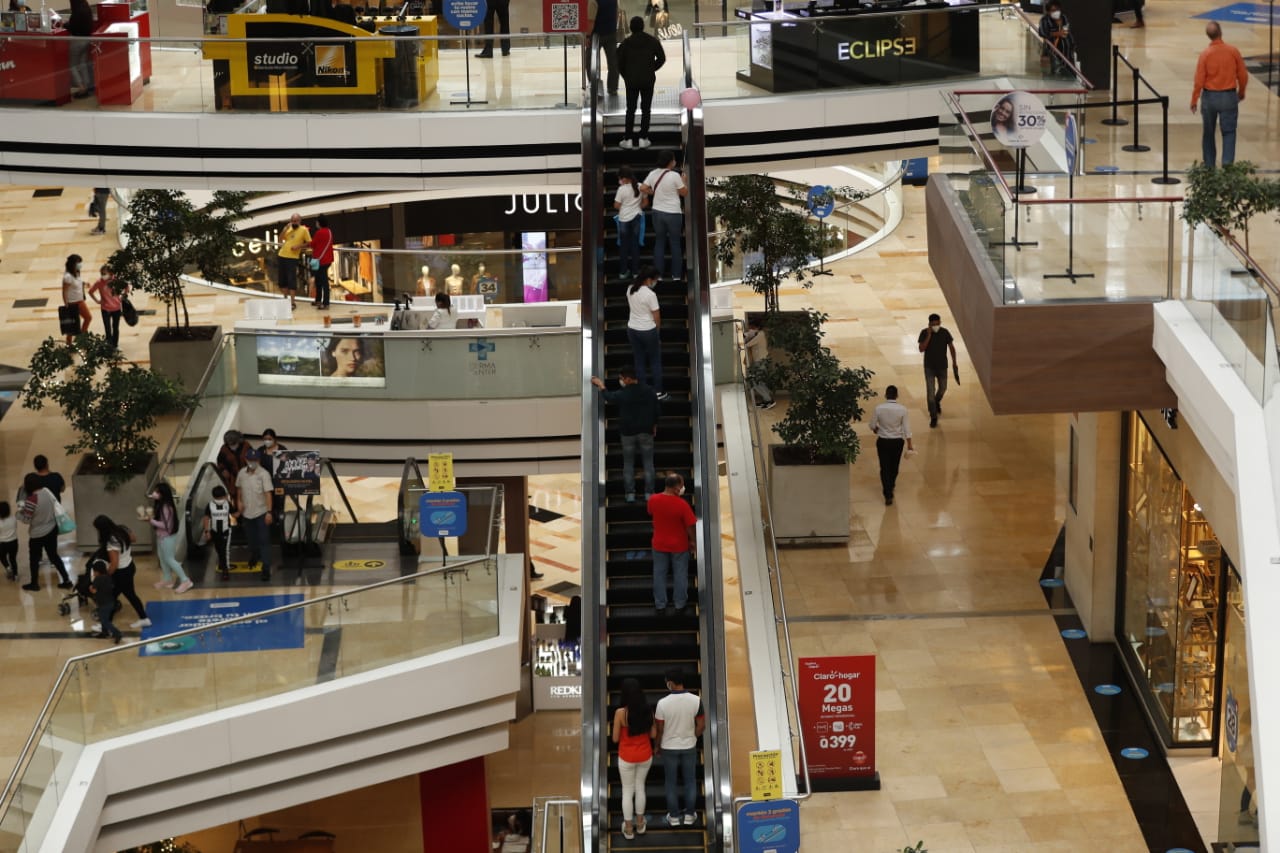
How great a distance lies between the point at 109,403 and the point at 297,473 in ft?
6.99

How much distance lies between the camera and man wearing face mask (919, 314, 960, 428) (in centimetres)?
2319

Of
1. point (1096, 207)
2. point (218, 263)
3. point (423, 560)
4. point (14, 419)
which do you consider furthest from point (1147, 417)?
point (14, 419)

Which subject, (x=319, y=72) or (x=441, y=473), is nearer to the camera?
(x=441, y=473)

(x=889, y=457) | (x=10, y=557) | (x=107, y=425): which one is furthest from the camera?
(x=889, y=457)

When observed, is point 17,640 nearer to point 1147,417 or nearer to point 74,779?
point 74,779

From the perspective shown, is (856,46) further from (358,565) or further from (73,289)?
(73,289)

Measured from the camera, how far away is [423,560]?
63.1ft

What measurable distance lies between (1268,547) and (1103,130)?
27.5 ft

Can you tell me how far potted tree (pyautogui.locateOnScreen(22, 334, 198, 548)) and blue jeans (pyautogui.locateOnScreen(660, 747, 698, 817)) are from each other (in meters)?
7.80

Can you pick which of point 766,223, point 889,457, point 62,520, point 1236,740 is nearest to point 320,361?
point 62,520

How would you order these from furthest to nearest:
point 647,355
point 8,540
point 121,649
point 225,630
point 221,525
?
point 221,525 < point 8,540 < point 647,355 < point 225,630 < point 121,649

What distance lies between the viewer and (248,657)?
52.2 feet

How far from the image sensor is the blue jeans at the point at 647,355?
57.3 feet

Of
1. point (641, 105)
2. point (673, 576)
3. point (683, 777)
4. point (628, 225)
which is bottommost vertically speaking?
point (683, 777)
